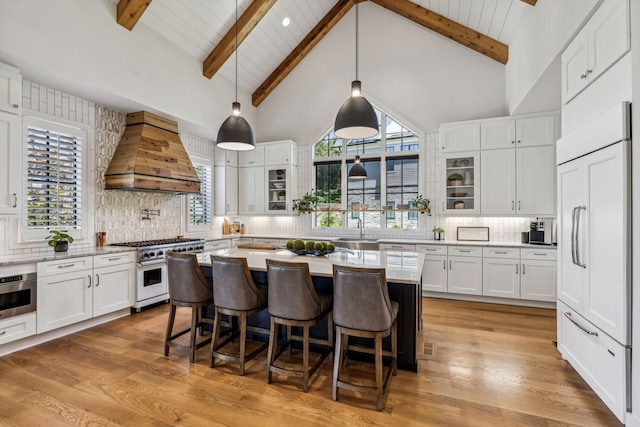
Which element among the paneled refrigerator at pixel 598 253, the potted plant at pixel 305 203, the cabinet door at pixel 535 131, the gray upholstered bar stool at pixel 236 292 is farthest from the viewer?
the potted plant at pixel 305 203

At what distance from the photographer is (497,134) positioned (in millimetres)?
4777

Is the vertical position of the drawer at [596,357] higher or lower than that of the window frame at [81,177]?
lower

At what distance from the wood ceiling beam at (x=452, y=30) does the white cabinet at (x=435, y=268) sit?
10.4 ft

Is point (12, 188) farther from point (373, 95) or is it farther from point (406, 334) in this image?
point (373, 95)

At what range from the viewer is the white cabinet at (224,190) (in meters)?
6.35

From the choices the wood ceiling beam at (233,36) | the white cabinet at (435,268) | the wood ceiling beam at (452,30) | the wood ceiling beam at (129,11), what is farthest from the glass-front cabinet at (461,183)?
the wood ceiling beam at (129,11)

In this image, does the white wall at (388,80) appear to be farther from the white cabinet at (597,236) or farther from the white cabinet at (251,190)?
the white cabinet at (597,236)

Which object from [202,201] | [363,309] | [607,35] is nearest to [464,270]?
[363,309]

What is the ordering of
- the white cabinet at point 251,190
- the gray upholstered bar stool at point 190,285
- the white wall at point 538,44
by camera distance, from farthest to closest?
the white cabinet at point 251,190
the gray upholstered bar stool at point 190,285
the white wall at point 538,44

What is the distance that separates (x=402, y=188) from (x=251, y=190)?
3046 millimetres

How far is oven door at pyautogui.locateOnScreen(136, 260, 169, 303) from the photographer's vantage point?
4234mm

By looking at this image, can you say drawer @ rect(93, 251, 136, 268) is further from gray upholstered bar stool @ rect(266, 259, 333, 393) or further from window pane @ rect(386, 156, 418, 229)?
window pane @ rect(386, 156, 418, 229)

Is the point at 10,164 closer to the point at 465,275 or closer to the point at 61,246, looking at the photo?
the point at 61,246

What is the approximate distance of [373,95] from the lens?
593cm
